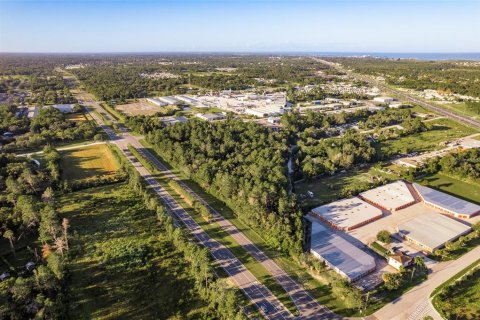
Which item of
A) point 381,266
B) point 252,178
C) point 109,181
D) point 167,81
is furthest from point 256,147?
point 167,81

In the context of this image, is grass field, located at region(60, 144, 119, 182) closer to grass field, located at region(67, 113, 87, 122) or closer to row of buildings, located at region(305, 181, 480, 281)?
grass field, located at region(67, 113, 87, 122)

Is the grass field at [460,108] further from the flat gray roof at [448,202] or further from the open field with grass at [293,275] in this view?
the open field with grass at [293,275]

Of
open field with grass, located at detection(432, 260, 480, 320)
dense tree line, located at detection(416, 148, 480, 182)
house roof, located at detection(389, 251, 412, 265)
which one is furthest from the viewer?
dense tree line, located at detection(416, 148, 480, 182)

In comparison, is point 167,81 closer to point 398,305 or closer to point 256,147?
point 256,147

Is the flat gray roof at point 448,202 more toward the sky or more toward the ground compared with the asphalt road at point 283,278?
more toward the sky

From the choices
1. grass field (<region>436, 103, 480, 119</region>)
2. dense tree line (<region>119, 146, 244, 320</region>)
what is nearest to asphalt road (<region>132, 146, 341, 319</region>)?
dense tree line (<region>119, 146, 244, 320</region>)

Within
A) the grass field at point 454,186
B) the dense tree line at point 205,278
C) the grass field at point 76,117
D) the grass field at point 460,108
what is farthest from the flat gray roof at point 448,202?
the grass field at point 76,117
